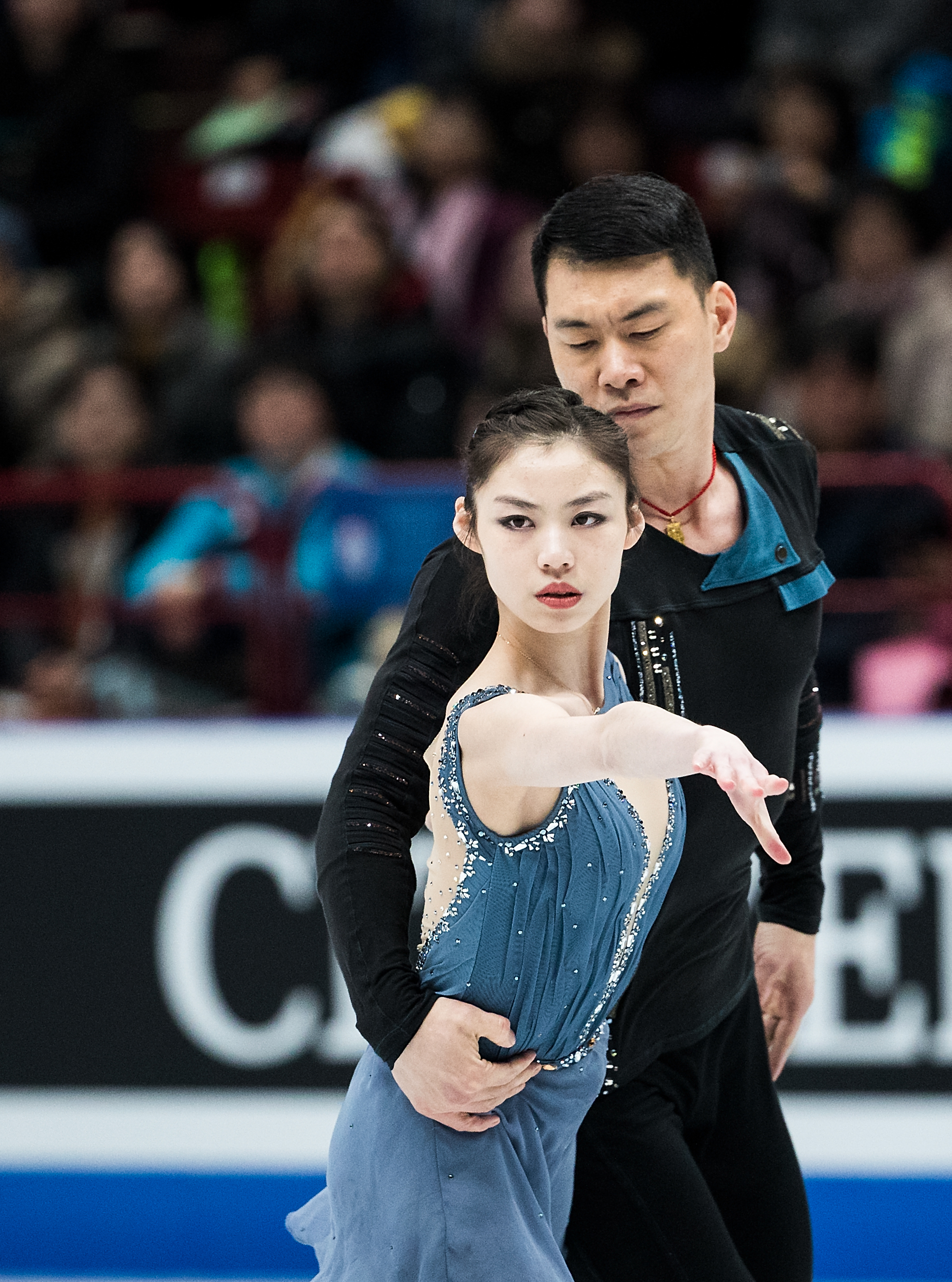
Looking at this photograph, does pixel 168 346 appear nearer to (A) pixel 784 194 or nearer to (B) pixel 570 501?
(A) pixel 784 194

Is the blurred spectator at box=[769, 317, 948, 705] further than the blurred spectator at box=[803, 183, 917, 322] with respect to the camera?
No

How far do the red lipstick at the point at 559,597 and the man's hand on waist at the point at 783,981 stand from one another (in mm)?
848

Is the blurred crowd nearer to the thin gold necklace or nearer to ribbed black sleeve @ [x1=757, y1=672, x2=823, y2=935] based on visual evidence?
ribbed black sleeve @ [x1=757, y1=672, x2=823, y2=935]

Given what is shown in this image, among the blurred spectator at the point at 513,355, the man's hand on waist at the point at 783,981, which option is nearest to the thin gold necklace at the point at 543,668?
the man's hand on waist at the point at 783,981

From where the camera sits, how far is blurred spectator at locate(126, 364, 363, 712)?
394 cm

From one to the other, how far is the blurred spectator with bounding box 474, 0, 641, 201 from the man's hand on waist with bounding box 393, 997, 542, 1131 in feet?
14.9

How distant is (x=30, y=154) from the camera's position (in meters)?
6.82

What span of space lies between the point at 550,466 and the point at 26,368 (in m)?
4.36

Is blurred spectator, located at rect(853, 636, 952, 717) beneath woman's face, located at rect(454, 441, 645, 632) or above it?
beneath

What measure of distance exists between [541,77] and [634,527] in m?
4.68

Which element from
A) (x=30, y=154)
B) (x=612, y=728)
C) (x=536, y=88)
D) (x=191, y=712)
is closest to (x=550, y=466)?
(x=612, y=728)

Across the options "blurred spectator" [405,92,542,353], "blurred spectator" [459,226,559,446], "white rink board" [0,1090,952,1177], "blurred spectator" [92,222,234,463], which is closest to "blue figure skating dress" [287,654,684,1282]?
"white rink board" [0,1090,952,1177]

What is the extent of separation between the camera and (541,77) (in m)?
6.11

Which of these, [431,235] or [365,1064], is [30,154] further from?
[365,1064]
